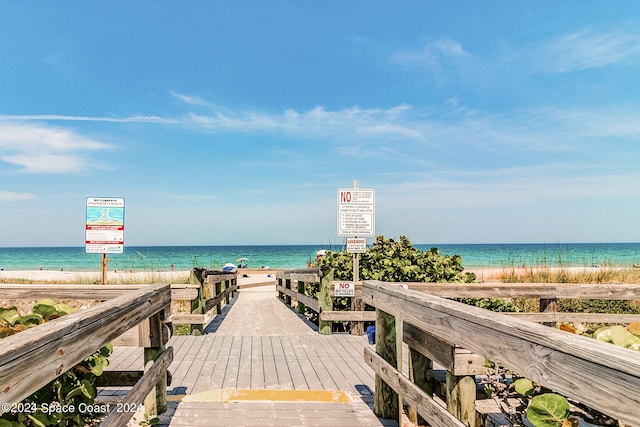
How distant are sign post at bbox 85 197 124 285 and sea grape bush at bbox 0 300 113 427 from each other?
17.7 feet

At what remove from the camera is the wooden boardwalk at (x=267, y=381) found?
3.97 meters

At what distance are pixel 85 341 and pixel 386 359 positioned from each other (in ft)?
7.96

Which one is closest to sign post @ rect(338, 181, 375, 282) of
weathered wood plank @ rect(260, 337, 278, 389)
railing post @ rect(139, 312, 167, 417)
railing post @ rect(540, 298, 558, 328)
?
weathered wood plank @ rect(260, 337, 278, 389)

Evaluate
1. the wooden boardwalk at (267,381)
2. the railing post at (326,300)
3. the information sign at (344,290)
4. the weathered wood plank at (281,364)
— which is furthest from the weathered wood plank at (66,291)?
the railing post at (326,300)

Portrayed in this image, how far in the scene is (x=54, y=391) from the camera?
8.82 feet

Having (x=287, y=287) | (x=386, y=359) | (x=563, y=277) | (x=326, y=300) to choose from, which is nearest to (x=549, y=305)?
(x=386, y=359)

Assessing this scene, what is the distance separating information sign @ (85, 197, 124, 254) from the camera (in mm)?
8211

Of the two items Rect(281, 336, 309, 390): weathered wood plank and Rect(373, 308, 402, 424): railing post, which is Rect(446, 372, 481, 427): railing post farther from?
Rect(281, 336, 309, 390): weathered wood plank

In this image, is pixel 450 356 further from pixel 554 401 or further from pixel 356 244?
pixel 356 244

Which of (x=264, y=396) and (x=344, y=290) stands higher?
(x=344, y=290)

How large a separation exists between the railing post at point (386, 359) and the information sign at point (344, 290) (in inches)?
153

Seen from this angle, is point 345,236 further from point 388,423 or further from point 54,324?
point 54,324

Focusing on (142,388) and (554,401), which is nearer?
(554,401)

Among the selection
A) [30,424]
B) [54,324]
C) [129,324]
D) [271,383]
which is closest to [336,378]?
[271,383]
